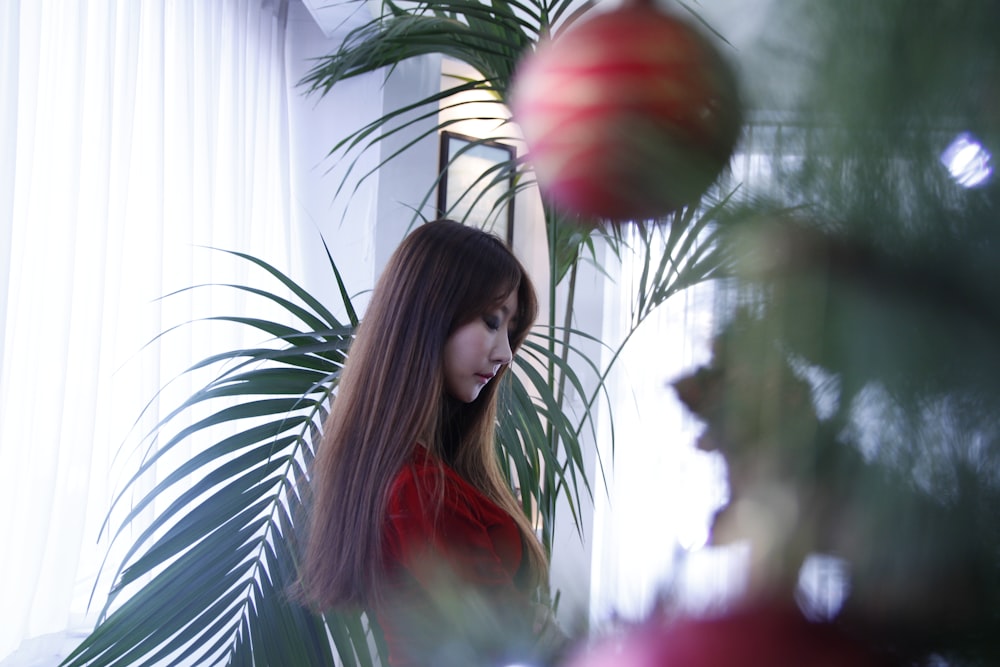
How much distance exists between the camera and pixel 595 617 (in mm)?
113

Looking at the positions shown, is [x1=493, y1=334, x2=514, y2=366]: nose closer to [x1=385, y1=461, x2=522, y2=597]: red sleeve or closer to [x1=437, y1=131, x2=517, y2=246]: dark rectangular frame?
[x1=385, y1=461, x2=522, y2=597]: red sleeve

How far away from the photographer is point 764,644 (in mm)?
90

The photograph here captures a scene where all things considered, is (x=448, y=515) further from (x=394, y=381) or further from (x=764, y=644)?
(x=764, y=644)

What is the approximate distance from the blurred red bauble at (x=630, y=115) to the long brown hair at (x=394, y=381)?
81 centimetres

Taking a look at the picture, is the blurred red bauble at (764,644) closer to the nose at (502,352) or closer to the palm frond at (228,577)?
the palm frond at (228,577)

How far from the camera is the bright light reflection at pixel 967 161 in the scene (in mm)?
86

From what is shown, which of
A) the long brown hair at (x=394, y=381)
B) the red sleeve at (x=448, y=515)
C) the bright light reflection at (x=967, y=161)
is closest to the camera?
the bright light reflection at (x=967, y=161)

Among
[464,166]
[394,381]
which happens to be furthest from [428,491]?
[464,166]

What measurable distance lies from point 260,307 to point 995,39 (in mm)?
2040

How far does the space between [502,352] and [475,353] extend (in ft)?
0.12

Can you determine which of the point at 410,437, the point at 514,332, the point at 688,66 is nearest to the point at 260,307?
the point at 514,332

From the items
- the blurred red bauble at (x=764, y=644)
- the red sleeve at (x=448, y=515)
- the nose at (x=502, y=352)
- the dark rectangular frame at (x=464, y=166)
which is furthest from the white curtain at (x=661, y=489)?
the dark rectangular frame at (x=464, y=166)

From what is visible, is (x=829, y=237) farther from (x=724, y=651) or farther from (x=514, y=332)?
(x=514, y=332)

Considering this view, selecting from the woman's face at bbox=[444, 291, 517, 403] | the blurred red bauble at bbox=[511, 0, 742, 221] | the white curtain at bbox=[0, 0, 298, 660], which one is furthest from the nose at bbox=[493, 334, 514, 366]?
the blurred red bauble at bbox=[511, 0, 742, 221]
